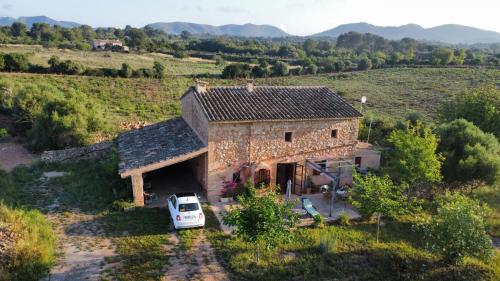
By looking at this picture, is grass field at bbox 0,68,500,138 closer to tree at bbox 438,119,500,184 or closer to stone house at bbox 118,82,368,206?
stone house at bbox 118,82,368,206

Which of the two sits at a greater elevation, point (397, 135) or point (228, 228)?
point (397, 135)

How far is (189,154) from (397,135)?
35.5ft

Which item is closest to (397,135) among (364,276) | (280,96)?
(280,96)

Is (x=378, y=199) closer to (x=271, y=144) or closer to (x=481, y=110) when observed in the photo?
(x=271, y=144)

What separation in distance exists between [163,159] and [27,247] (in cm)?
687

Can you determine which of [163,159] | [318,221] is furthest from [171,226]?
[318,221]

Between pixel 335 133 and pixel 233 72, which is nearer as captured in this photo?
pixel 335 133

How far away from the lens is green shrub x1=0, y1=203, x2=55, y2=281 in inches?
494

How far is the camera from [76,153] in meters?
26.0

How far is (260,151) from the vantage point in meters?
20.3

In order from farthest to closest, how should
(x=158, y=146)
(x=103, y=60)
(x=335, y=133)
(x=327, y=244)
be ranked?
(x=103, y=60)
(x=335, y=133)
(x=158, y=146)
(x=327, y=244)

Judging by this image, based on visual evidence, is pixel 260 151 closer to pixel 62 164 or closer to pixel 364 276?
pixel 364 276

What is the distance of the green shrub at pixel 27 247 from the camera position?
12.5 m

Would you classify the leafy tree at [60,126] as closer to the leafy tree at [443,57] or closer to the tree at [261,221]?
the tree at [261,221]
